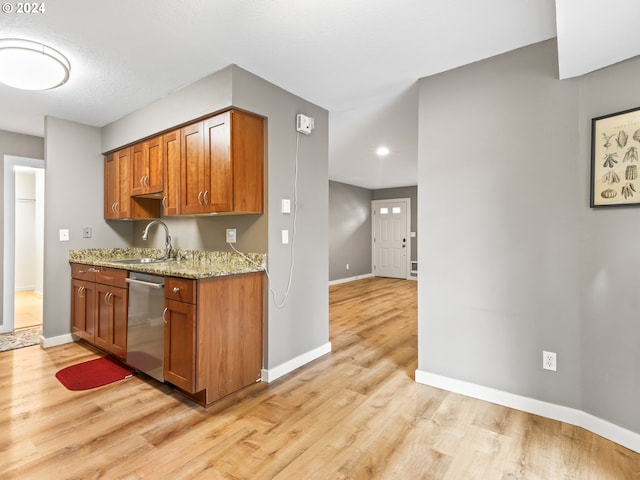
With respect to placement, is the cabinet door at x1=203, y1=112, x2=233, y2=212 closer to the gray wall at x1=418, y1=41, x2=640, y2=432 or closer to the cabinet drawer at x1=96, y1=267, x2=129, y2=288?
the cabinet drawer at x1=96, y1=267, x2=129, y2=288

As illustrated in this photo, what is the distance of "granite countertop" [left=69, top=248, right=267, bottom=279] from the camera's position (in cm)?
232

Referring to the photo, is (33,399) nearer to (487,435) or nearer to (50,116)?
(50,116)

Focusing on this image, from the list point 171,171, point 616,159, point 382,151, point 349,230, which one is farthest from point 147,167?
point 349,230

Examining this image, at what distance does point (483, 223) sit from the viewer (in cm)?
231

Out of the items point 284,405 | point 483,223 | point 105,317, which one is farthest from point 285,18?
point 105,317

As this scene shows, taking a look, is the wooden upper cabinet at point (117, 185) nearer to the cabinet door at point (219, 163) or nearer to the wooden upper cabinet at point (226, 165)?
the wooden upper cabinet at point (226, 165)

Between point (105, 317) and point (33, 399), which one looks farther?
point (105, 317)

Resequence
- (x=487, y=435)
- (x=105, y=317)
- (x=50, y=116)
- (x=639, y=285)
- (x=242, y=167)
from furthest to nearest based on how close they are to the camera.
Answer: (x=50, y=116) → (x=105, y=317) → (x=242, y=167) → (x=487, y=435) → (x=639, y=285)

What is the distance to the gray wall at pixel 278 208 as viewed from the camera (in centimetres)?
258

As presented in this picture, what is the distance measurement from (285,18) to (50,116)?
121 inches

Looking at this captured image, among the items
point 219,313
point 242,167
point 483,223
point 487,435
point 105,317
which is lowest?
point 487,435

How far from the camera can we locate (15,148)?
3.89m

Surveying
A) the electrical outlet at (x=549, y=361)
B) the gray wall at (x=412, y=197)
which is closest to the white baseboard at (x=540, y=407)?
the electrical outlet at (x=549, y=361)

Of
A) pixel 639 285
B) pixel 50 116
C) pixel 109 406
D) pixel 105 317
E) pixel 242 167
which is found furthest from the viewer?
pixel 50 116
